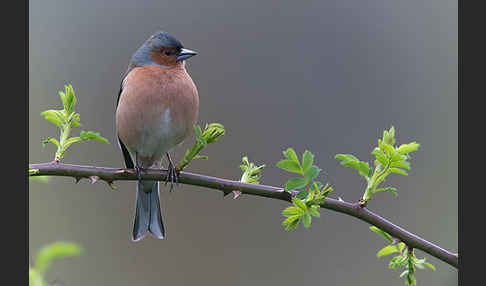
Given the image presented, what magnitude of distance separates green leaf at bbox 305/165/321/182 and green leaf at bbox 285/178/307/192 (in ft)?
0.07

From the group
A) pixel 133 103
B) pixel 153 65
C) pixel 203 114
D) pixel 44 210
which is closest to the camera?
pixel 133 103

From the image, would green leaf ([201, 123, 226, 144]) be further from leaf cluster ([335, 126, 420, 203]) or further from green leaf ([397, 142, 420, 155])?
green leaf ([397, 142, 420, 155])

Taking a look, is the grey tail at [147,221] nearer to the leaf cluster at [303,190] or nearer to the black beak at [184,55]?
the black beak at [184,55]

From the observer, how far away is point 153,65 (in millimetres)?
4113

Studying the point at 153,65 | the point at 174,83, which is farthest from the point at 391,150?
the point at 153,65

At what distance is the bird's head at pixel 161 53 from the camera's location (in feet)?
13.6

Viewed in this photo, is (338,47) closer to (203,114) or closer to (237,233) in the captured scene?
(203,114)

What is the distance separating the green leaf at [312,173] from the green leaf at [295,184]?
0.02 m

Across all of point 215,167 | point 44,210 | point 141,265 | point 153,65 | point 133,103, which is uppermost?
point 153,65

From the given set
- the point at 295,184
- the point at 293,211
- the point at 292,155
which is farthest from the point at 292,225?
the point at 292,155

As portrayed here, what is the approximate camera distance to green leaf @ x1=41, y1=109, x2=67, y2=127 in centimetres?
251

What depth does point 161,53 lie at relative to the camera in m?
Answer: 4.20

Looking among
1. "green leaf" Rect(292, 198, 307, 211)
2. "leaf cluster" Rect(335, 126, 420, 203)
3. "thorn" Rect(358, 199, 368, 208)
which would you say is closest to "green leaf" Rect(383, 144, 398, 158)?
"leaf cluster" Rect(335, 126, 420, 203)

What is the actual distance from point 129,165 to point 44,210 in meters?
2.29
